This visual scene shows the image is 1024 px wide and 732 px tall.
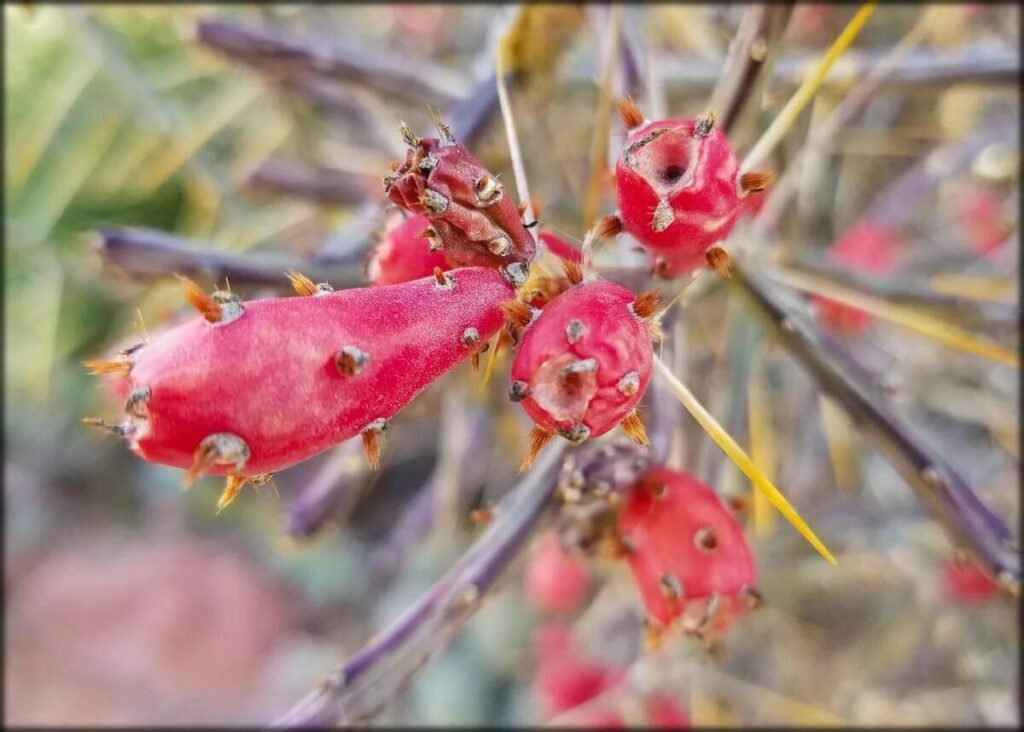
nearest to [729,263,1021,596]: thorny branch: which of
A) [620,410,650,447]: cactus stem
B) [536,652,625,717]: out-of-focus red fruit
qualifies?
[620,410,650,447]: cactus stem

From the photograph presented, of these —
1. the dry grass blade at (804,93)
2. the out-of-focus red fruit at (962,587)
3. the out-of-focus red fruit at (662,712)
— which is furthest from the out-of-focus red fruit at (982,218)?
the dry grass blade at (804,93)

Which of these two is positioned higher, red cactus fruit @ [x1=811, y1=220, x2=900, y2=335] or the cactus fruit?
red cactus fruit @ [x1=811, y1=220, x2=900, y2=335]

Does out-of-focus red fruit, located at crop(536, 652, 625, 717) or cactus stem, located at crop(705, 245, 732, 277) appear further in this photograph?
out-of-focus red fruit, located at crop(536, 652, 625, 717)

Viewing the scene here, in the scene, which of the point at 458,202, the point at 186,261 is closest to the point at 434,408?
the point at 186,261

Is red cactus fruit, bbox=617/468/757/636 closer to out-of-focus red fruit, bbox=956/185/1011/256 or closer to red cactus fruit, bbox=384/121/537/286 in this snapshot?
red cactus fruit, bbox=384/121/537/286

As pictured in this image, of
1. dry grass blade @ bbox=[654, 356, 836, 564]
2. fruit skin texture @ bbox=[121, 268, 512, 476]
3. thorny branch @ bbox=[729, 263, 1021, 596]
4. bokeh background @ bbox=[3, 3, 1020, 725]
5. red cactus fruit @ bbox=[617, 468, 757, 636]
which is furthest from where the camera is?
bokeh background @ bbox=[3, 3, 1020, 725]

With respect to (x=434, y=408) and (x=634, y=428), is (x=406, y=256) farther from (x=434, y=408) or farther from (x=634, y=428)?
(x=434, y=408)
